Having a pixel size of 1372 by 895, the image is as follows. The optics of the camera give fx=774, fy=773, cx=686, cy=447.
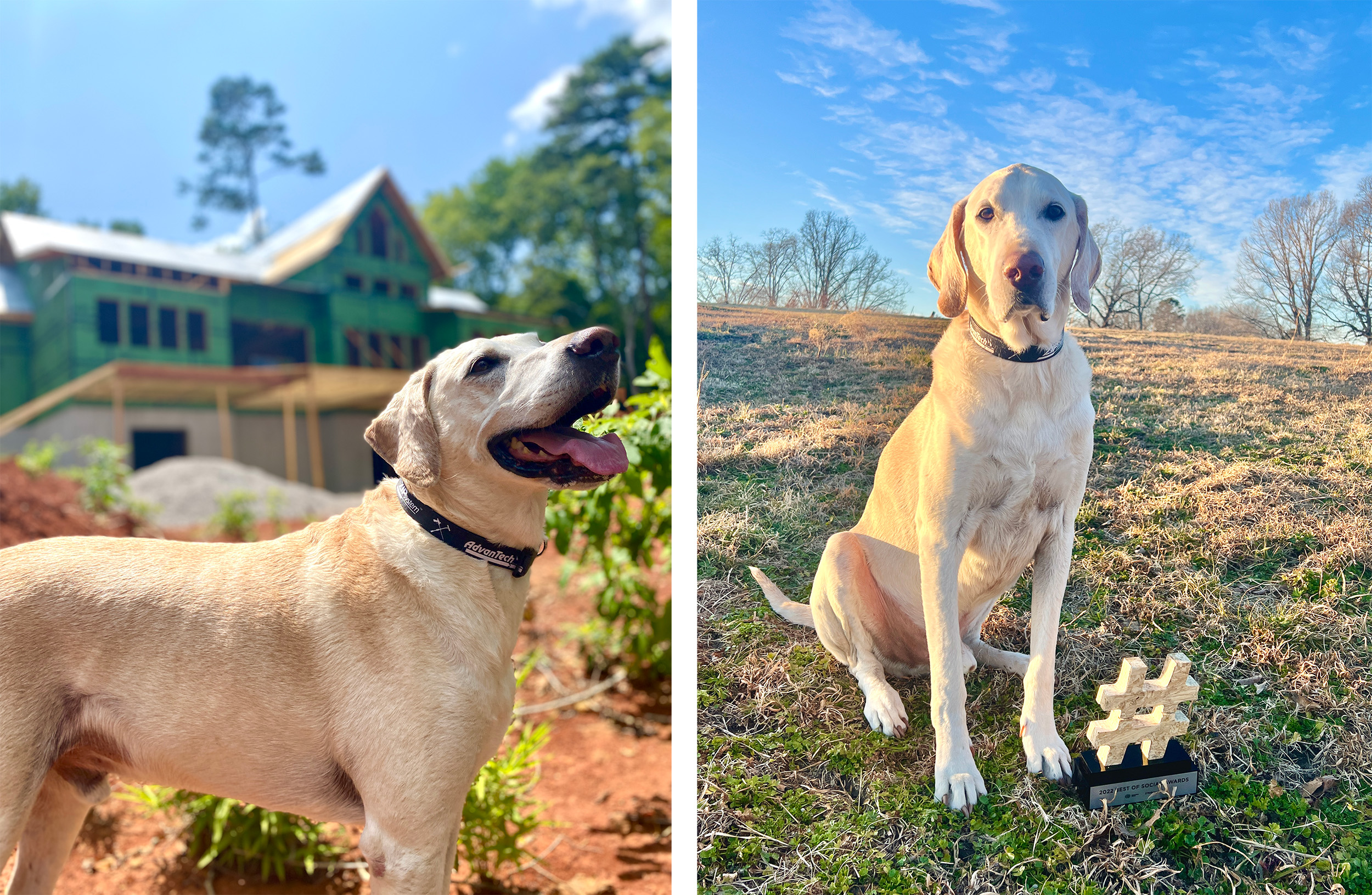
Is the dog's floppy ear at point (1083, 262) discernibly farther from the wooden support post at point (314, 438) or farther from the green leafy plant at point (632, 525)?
the wooden support post at point (314, 438)

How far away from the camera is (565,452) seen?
2.10m

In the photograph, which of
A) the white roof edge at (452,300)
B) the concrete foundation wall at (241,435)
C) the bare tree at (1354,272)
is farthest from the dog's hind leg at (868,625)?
the white roof edge at (452,300)

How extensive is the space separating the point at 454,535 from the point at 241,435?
570 inches

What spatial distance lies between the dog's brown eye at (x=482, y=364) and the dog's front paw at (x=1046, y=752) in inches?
81.0

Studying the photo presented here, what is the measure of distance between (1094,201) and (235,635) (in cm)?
290

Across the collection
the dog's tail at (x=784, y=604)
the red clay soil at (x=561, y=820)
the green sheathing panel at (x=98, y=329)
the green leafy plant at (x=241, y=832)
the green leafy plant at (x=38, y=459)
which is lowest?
the red clay soil at (x=561, y=820)

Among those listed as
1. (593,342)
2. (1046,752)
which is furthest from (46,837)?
(1046,752)

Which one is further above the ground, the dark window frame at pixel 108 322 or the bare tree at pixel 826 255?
the dark window frame at pixel 108 322

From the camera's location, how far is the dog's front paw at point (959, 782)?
2463mm

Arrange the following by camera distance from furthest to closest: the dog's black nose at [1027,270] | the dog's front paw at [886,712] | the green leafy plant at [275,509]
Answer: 1. the green leafy plant at [275,509]
2. the dog's front paw at [886,712]
3. the dog's black nose at [1027,270]

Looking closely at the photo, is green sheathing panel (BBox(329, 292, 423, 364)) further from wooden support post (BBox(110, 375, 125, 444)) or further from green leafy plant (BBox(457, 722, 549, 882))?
green leafy plant (BBox(457, 722, 549, 882))

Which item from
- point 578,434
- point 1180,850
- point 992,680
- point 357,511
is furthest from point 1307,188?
point 357,511

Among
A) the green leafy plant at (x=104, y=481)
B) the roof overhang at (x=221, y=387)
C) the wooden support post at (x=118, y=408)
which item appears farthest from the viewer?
the roof overhang at (x=221, y=387)

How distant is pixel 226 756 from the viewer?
213 centimetres
